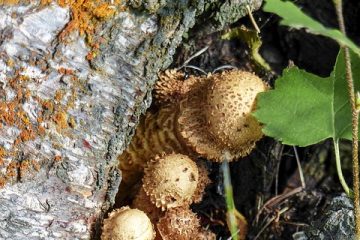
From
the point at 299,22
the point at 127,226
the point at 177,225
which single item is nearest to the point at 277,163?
the point at 177,225

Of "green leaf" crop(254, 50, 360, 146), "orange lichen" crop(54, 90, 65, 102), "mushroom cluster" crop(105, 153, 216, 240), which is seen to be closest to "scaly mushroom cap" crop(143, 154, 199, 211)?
"mushroom cluster" crop(105, 153, 216, 240)

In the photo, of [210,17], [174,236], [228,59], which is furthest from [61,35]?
[228,59]

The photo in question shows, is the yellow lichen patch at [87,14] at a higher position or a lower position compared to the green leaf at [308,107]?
higher

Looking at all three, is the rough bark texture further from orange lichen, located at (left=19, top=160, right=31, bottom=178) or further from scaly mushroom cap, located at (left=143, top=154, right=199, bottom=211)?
scaly mushroom cap, located at (left=143, top=154, right=199, bottom=211)

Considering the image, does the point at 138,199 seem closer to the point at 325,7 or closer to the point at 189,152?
the point at 189,152

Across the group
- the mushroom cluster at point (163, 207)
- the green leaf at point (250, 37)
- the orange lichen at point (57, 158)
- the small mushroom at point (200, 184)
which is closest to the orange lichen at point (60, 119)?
the orange lichen at point (57, 158)

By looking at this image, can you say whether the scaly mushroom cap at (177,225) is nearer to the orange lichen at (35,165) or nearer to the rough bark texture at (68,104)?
the rough bark texture at (68,104)

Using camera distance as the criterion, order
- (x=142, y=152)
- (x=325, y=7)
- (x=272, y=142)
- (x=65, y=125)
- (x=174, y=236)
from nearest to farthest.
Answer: (x=65, y=125) → (x=174, y=236) → (x=142, y=152) → (x=272, y=142) → (x=325, y=7)
